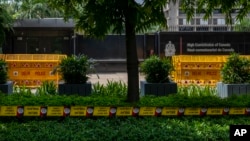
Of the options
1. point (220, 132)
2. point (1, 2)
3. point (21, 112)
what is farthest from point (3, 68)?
point (220, 132)

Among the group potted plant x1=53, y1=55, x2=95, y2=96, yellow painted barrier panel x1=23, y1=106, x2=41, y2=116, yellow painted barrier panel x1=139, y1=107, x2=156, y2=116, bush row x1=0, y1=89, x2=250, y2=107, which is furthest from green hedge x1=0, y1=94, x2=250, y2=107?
potted plant x1=53, y1=55, x2=95, y2=96

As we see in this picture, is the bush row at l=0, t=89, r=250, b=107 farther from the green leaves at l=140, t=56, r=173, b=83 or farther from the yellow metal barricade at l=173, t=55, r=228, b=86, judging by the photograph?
the yellow metal barricade at l=173, t=55, r=228, b=86

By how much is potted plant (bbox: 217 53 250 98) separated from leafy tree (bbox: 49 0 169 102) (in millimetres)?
6249

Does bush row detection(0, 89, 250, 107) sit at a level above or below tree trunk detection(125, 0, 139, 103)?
below

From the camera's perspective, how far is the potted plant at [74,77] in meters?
12.7

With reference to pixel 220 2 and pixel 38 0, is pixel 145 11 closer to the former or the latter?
pixel 220 2

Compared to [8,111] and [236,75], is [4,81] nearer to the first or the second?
[8,111]

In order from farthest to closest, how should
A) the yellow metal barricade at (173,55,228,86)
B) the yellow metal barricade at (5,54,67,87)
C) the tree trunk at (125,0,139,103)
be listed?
the yellow metal barricade at (173,55,228,86), the yellow metal barricade at (5,54,67,87), the tree trunk at (125,0,139,103)

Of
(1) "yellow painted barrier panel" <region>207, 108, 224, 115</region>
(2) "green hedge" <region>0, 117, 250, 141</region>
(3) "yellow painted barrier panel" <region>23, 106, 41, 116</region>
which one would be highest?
(3) "yellow painted barrier panel" <region>23, 106, 41, 116</region>

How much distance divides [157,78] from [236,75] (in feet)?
8.39

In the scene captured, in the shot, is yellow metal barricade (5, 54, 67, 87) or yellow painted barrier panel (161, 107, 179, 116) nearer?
yellow painted barrier panel (161, 107, 179, 116)

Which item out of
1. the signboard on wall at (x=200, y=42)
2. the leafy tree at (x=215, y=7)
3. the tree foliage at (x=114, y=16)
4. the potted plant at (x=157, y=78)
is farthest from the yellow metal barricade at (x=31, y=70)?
the tree foliage at (x=114, y=16)

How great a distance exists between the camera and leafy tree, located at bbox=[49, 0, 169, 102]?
25.0 feet

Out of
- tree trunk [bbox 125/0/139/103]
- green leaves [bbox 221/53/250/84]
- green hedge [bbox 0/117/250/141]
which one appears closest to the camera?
green hedge [bbox 0/117/250/141]
